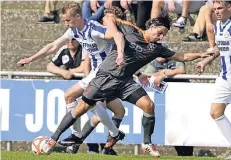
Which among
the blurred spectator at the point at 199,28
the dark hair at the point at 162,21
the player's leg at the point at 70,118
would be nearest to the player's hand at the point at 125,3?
the blurred spectator at the point at 199,28

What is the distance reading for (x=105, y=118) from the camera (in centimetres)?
1362

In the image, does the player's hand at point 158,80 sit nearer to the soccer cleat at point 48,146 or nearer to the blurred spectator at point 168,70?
the blurred spectator at point 168,70

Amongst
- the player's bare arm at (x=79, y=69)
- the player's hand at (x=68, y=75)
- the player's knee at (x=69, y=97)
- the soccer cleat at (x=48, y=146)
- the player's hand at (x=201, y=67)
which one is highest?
the player's hand at (x=201, y=67)

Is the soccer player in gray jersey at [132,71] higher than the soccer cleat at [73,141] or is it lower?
higher

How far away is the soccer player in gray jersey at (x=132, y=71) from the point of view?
44.0 feet

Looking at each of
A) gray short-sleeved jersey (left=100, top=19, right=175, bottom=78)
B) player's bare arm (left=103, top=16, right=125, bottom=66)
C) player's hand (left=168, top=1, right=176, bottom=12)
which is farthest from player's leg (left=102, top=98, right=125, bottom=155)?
player's hand (left=168, top=1, right=176, bottom=12)

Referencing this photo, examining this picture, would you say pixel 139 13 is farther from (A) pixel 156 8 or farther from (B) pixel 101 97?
(B) pixel 101 97

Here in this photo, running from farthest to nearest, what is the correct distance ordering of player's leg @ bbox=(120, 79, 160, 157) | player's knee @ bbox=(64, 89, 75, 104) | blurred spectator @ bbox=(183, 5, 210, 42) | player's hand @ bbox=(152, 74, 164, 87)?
blurred spectator @ bbox=(183, 5, 210, 42) → player's hand @ bbox=(152, 74, 164, 87) → player's knee @ bbox=(64, 89, 75, 104) → player's leg @ bbox=(120, 79, 160, 157)

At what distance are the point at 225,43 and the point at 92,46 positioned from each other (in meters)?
2.14

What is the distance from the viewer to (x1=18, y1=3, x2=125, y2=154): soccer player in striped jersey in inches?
533

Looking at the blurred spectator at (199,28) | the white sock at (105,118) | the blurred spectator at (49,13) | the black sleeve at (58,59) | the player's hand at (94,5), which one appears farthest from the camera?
the blurred spectator at (49,13)

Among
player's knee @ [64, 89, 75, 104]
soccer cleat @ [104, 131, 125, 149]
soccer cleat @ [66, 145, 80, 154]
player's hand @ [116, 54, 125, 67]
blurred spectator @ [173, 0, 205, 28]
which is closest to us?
player's hand @ [116, 54, 125, 67]

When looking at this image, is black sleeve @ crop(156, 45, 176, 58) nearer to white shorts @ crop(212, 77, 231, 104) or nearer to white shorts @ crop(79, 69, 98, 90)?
white shorts @ crop(212, 77, 231, 104)

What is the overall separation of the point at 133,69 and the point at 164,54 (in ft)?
1.64
